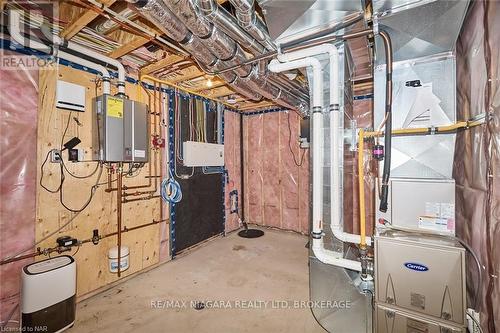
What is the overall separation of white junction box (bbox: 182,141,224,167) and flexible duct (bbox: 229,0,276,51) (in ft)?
6.81

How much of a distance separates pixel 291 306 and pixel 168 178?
2.28 metres

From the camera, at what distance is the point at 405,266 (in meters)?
1.35

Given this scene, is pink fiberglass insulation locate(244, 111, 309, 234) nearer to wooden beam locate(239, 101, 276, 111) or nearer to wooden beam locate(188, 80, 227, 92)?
wooden beam locate(239, 101, 276, 111)

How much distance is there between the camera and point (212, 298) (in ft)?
7.86

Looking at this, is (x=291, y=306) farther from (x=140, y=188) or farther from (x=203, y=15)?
(x=203, y=15)

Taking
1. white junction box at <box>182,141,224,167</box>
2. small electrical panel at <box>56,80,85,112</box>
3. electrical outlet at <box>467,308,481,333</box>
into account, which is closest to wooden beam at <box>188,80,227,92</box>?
white junction box at <box>182,141,224,167</box>

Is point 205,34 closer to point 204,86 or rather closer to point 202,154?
point 204,86

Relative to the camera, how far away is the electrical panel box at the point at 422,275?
4.07ft

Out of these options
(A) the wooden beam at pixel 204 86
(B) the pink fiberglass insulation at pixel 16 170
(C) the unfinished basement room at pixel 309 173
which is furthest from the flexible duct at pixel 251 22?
(B) the pink fiberglass insulation at pixel 16 170

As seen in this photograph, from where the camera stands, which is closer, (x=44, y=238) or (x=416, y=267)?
(x=416, y=267)

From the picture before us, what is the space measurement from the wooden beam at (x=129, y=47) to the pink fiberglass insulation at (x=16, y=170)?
2.30 ft

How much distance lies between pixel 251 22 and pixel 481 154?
1.65 metres

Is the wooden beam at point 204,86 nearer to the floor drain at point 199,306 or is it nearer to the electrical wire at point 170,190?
the electrical wire at point 170,190

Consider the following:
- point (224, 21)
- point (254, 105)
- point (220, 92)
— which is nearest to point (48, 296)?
point (224, 21)
